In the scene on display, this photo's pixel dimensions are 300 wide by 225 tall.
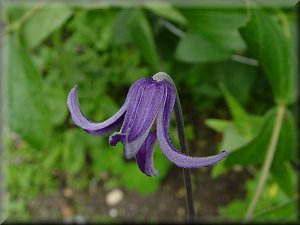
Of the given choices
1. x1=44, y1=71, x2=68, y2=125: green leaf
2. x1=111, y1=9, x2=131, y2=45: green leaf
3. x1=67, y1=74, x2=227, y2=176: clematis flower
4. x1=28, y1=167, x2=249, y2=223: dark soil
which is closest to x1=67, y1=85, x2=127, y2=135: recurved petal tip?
x1=67, y1=74, x2=227, y2=176: clematis flower

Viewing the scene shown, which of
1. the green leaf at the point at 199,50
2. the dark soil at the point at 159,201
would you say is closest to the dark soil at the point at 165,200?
the dark soil at the point at 159,201

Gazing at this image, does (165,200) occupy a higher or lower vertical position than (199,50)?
lower

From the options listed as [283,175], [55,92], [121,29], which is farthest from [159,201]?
[283,175]

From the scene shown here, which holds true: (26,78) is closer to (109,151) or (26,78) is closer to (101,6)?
(101,6)

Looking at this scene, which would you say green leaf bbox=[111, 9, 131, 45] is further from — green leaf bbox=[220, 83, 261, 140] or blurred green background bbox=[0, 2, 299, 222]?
green leaf bbox=[220, 83, 261, 140]

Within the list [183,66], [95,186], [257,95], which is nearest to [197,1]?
[183,66]

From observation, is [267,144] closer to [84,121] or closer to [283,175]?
[283,175]

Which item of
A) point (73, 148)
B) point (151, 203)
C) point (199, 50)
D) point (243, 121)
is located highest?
point (199, 50)
